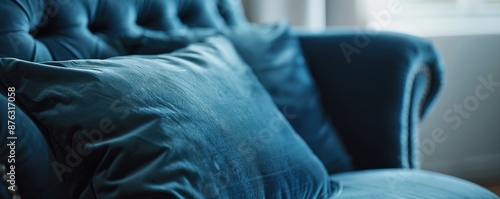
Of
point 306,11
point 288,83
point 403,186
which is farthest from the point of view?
point 306,11

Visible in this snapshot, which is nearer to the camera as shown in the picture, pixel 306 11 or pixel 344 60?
pixel 344 60

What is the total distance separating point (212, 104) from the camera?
1071 mm

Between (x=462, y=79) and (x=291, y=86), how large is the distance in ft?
3.52

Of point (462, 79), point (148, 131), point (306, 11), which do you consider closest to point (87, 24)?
point (148, 131)

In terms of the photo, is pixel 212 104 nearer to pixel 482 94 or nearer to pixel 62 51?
pixel 62 51

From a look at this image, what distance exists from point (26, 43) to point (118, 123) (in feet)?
0.85

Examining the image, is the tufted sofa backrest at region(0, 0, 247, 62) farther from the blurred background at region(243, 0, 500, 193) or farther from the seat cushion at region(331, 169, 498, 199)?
the blurred background at region(243, 0, 500, 193)

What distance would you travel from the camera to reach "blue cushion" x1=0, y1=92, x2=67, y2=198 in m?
0.87

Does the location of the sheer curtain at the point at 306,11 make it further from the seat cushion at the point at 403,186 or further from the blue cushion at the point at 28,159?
the blue cushion at the point at 28,159

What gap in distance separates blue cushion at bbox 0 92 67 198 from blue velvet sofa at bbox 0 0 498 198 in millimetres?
211

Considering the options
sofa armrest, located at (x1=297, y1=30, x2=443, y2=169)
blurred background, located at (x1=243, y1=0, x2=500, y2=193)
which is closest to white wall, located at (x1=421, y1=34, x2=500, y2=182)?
blurred background, located at (x1=243, y1=0, x2=500, y2=193)

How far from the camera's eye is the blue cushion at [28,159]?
87 cm

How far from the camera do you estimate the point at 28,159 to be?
0.88 m

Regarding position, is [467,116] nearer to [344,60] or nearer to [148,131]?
[344,60]
